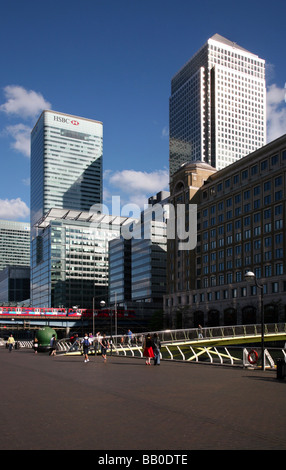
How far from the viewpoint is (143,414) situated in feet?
41.6

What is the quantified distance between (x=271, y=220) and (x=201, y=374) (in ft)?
230

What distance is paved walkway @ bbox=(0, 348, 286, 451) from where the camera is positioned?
30.8 feet

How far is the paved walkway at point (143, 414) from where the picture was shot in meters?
9.40

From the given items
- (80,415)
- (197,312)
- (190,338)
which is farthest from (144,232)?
(80,415)

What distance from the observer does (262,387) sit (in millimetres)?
19375

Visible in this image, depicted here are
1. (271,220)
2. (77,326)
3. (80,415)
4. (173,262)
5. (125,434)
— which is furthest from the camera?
(77,326)

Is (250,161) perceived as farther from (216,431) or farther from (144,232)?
(216,431)

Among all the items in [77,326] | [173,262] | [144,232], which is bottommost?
[77,326]

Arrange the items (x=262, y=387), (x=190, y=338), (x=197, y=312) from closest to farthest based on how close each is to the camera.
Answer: (x=262, y=387) < (x=190, y=338) < (x=197, y=312)

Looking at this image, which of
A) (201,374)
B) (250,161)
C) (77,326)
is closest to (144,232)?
(77,326)

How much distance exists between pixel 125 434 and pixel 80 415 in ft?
9.14

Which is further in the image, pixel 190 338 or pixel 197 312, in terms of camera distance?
pixel 197 312

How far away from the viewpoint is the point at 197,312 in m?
110

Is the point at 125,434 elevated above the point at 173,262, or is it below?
below
